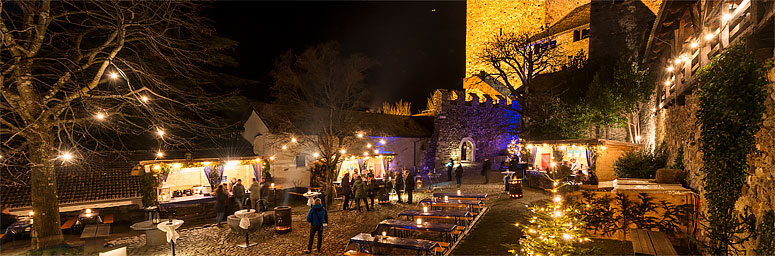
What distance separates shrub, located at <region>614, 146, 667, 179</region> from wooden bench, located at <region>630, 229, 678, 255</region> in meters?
4.80

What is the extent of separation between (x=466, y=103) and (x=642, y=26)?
10.7 meters

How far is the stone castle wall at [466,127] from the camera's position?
78.5ft

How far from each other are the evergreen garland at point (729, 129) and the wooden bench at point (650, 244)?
679 millimetres

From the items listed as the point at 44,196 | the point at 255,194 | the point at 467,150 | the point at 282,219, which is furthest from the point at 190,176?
the point at 467,150

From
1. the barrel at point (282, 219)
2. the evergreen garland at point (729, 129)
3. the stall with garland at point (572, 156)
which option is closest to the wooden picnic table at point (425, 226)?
the barrel at point (282, 219)

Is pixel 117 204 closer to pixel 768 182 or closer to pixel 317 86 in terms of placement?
pixel 317 86

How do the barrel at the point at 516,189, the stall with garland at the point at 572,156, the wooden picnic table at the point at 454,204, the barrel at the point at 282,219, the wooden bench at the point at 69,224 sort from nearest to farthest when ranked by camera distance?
the barrel at the point at 282,219 → the wooden bench at the point at 69,224 → the wooden picnic table at the point at 454,204 → the barrel at the point at 516,189 → the stall with garland at the point at 572,156

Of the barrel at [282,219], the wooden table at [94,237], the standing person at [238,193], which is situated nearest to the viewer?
the wooden table at [94,237]

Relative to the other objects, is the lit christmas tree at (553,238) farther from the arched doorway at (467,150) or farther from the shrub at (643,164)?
the arched doorway at (467,150)

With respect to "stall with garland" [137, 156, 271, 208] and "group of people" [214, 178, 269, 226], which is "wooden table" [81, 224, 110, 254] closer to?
"stall with garland" [137, 156, 271, 208]

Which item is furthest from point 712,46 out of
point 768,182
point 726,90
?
point 768,182

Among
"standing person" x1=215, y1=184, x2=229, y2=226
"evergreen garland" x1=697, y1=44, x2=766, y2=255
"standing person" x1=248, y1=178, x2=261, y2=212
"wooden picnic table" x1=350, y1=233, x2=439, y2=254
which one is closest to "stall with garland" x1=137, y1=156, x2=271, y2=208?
"standing person" x1=248, y1=178, x2=261, y2=212

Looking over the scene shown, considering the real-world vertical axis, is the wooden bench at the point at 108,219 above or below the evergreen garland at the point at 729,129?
below

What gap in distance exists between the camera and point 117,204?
11.9 meters
